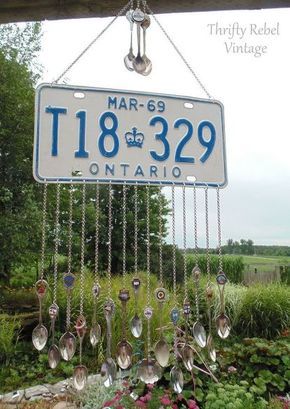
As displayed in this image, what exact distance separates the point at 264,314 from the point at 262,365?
1.63 meters

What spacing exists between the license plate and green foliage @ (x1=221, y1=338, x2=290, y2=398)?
2.23 metres

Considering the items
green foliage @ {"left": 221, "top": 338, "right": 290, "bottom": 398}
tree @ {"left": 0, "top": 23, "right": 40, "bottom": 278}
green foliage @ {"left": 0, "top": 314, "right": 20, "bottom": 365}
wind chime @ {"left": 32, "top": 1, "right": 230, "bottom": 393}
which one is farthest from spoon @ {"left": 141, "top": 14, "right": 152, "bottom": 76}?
tree @ {"left": 0, "top": 23, "right": 40, "bottom": 278}

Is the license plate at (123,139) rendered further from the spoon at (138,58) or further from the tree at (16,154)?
the tree at (16,154)

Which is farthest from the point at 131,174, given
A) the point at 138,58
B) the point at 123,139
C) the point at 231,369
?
the point at 231,369

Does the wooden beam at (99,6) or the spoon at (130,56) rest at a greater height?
the wooden beam at (99,6)

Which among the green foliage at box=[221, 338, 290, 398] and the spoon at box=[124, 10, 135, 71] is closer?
the spoon at box=[124, 10, 135, 71]

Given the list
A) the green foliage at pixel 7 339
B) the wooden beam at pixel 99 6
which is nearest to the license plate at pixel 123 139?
the wooden beam at pixel 99 6

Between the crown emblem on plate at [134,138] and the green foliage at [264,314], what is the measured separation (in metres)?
4.02

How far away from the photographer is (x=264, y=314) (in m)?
4.98

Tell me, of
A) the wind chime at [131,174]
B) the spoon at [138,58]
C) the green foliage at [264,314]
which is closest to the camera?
the wind chime at [131,174]

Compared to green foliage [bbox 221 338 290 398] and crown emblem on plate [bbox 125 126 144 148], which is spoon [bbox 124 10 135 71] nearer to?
crown emblem on plate [bbox 125 126 144 148]

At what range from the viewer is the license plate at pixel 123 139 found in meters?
1.36

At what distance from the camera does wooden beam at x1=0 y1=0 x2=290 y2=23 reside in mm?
1550

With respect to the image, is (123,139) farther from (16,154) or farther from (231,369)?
(16,154)
